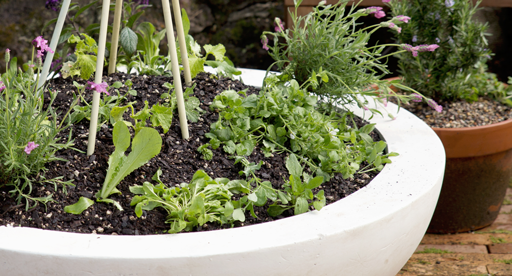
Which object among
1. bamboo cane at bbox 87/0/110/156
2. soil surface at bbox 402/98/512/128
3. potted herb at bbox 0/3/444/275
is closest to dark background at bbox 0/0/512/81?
soil surface at bbox 402/98/512/128

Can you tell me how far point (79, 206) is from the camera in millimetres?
1069

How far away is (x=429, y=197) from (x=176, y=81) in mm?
723

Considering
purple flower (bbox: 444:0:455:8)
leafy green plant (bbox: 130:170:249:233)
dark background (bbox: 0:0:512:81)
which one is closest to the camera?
leafy green plant (bbox: 130:170:249:233)

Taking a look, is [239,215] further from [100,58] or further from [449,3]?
[449,3]

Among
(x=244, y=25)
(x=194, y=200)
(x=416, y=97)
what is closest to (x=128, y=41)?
(x=194, y=200)

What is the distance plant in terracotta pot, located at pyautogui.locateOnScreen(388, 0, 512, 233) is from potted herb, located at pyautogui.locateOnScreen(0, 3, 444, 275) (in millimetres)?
452

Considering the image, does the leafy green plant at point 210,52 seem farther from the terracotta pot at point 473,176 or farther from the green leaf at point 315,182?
the terracotta pot at point 473,176

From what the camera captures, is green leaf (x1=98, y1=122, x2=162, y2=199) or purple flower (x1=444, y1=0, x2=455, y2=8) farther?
purple flower (x1=444, y1=0, x2=455, y2=8)

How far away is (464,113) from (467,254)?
2.01ft

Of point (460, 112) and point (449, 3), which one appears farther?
point (460, 112)

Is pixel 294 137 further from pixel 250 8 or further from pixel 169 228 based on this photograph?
pixel 250 8

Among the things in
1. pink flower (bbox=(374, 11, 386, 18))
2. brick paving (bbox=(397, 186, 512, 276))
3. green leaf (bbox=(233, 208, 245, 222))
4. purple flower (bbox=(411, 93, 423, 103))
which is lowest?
brick paving (bbox=(397, 186, 512, 276))

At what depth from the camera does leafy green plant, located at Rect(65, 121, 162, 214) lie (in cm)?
111

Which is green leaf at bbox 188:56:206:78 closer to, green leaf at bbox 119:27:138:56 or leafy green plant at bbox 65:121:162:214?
green leaf at bbox 119:27:138:56
